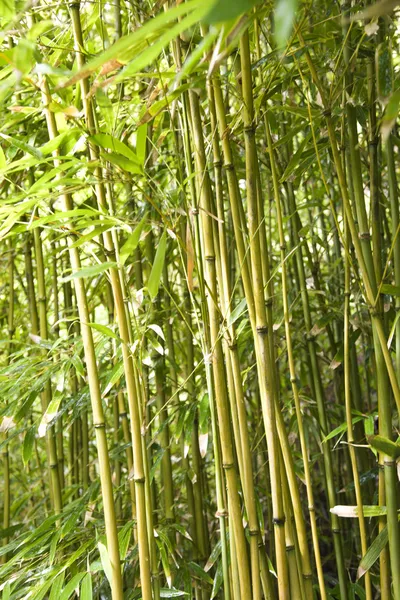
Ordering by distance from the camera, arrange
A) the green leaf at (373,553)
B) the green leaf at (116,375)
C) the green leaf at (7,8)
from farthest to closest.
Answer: the green leaf at (116,375) < the green leaf at (373,553) < the green leaf at (7,8)

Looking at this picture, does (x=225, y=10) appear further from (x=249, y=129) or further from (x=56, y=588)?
(x=56, y=588)

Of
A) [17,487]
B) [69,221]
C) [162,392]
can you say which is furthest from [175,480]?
[17,487]

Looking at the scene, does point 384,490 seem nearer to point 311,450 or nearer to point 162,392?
point 162,392

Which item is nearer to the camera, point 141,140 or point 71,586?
point 141,140

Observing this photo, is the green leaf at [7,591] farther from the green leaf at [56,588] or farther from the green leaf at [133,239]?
the green leaf at [133,239]

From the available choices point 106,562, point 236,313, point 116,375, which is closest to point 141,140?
point 236,313

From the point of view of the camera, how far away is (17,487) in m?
2.50

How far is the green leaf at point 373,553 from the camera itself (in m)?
0.90

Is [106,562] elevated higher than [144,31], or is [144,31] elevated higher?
[144,31]

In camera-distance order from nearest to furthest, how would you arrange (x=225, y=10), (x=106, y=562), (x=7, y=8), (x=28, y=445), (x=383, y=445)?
(x=225, y=10) < (x=7, y=8) < (x=383, y=445) < (x=106, y=562) < (x=28, y=445)

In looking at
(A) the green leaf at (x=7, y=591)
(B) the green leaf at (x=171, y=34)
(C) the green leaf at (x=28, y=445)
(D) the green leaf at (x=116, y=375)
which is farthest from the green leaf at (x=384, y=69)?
(A) the green leaf at (x=7, y=591)

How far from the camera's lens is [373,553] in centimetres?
91

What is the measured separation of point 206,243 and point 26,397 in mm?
535

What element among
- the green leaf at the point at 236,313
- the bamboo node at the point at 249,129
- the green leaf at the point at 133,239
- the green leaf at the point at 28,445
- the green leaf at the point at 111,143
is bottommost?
the green leaf at the point at 28,445
